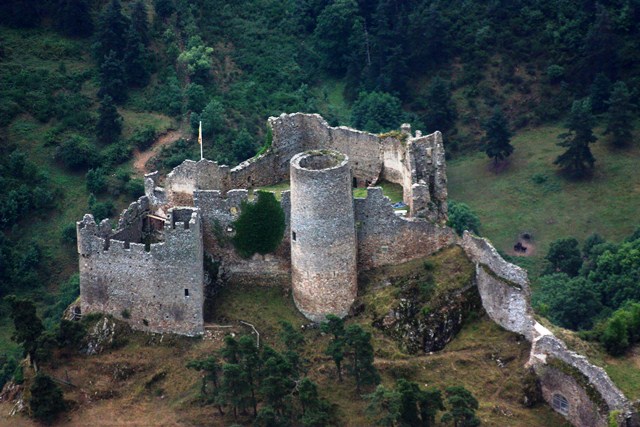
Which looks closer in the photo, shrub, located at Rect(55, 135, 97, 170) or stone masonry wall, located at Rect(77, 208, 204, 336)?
stone masonry wall, located at Rect(77, 208, 204, 336)

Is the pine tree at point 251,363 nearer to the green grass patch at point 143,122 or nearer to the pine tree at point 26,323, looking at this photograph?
the pine tree at point 26,323

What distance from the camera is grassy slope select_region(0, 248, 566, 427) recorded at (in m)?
71.6

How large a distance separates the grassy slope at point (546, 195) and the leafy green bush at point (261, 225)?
34.4 metres

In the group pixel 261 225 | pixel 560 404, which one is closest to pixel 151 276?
pixel 261 225

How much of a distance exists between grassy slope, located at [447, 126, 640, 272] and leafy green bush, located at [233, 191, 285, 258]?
34425mm

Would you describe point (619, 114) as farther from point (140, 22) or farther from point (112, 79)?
point (112, 79)

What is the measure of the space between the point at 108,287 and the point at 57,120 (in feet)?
133

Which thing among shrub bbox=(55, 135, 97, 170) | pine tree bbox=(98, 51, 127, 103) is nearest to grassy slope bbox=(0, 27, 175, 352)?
shrub bbox=(55, 135, 97, 170)

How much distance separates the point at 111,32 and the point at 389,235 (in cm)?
4655

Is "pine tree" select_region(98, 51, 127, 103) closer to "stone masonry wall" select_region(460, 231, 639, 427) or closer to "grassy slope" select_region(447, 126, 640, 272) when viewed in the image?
"grassy slope" select_region(447, 126, 640, 272)

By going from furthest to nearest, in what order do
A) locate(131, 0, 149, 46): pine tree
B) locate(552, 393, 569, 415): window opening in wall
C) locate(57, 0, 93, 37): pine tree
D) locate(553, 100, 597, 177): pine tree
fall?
locate(57, 0, 93, 37): pine tree < locate(131, 0, 149, 46): pine tree < locate(553, 100, 597, 177): pine tree < locate(552, 393, 569, 415): window opening in wall

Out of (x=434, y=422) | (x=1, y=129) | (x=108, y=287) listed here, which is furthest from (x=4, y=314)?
(x=434, y=422)

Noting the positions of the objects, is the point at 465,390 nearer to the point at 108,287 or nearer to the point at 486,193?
the point at 108,287

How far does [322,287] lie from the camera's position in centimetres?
7538
